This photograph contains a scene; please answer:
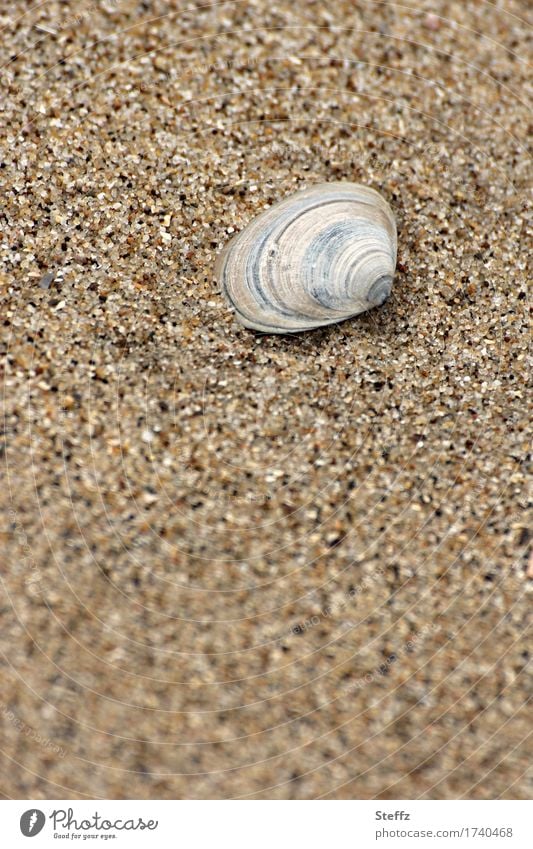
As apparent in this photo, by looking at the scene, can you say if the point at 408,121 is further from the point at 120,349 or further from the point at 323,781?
the point at 323,781

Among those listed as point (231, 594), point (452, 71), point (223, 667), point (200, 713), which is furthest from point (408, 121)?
point (200, 713)

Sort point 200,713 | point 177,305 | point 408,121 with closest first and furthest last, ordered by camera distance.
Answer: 1. point 200,713
2. point 177,305
3. point 408,121

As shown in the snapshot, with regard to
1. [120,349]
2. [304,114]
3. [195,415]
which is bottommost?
[195,415]

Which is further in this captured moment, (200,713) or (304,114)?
(304,114)

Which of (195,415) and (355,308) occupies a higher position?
(355,308)
